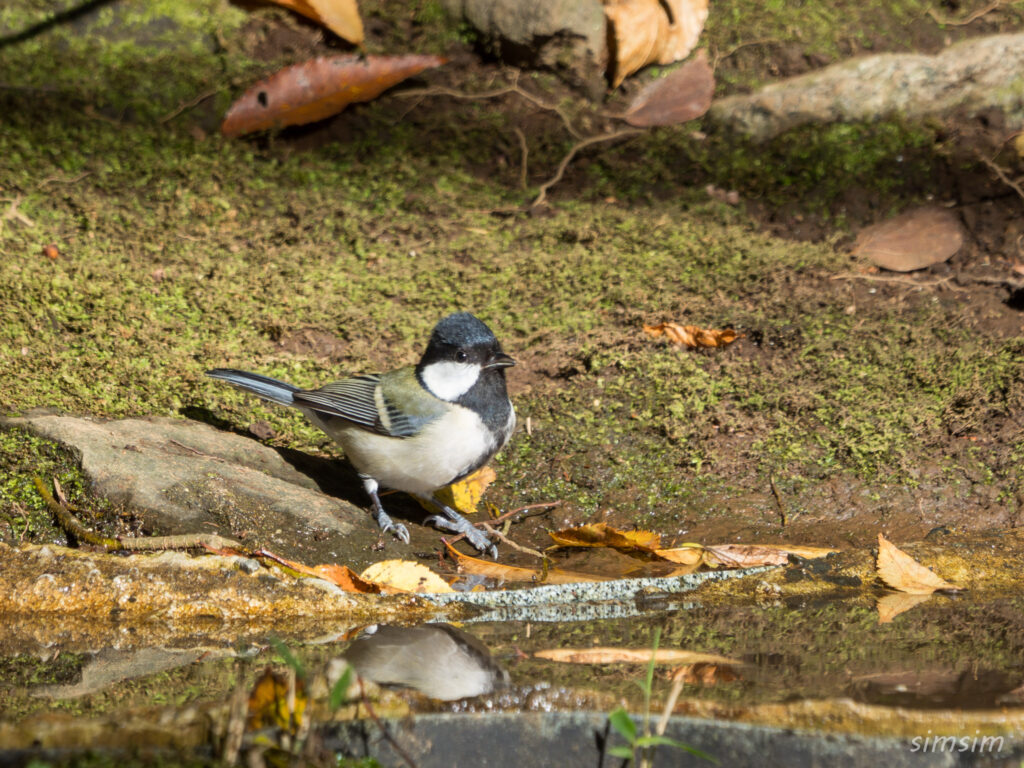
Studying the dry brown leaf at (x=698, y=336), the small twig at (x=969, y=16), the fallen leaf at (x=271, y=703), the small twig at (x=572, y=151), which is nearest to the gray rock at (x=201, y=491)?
the fallen leaf at (x=271, y=703)

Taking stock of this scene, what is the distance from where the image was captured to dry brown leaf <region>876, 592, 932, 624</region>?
2566mm

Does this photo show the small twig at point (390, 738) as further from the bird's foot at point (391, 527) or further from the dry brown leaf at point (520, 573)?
the bird's foot at point (391, 527)

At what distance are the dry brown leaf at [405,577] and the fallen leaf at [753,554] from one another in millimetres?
843

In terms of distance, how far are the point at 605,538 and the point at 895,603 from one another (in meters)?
0.94

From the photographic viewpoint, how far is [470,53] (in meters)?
6.32

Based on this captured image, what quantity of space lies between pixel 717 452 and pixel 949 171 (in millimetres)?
2854

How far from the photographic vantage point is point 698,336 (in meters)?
4.42

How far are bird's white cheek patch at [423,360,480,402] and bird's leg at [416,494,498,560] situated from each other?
0.44 meters

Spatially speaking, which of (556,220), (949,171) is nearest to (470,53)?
(556,220)

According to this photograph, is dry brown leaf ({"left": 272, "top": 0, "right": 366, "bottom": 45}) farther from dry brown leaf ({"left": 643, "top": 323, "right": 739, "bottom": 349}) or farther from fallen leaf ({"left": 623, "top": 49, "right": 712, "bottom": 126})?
dry brown leaf ({"left": 643, "top": 323, "right": 739, "bottom": 349})

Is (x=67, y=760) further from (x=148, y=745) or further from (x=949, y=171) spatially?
(x=949, y=171)

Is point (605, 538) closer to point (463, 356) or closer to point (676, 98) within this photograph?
point (463, 356)

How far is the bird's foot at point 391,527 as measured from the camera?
3.46 metres

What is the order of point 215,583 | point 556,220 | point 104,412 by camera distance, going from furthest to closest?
1. point 556,220
2. point 104,412
3. point 215,583
